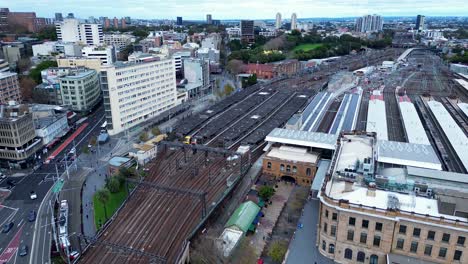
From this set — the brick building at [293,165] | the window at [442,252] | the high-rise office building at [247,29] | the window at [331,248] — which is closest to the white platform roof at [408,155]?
the brick building at [293,165]

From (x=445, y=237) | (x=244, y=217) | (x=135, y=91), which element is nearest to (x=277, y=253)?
(x=244, y=217)

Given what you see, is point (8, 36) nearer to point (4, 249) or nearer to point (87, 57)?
point (87, 57)

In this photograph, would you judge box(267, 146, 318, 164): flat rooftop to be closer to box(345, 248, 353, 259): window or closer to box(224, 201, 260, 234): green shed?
box(224, 201, 260, 234): green shed

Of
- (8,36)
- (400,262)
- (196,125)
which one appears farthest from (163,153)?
(8,36)

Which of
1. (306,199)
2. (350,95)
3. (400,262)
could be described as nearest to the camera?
(400,262)

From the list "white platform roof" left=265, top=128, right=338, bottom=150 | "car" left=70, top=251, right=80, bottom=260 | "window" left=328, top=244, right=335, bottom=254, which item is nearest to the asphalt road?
"car" left=70, top=251, right=80, bottom=260

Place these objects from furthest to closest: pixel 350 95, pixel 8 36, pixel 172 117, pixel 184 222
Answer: pixel 8 36 → pixel 350 95 → pixel 172 117 → pixel 184 222

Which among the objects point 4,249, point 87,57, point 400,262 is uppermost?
point 87,57
